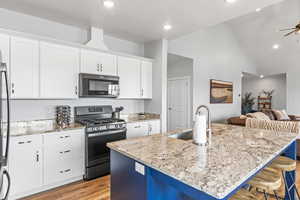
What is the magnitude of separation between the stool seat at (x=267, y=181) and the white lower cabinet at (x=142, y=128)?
7.43 ft

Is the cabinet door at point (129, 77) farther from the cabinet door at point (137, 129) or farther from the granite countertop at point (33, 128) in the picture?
the granite countertop at point (33, 128)

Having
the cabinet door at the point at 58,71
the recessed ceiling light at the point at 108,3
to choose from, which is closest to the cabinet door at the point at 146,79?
the cabinet door at the point at 58,71

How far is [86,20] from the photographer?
9.76 feet

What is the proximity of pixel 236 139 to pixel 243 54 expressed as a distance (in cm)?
666

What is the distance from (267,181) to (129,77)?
2.90 m

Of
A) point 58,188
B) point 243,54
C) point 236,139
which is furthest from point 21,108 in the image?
point 243,54

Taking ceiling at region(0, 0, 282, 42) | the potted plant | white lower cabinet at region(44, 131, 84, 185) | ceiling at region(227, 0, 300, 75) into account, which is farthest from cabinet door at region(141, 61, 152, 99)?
the potted plant

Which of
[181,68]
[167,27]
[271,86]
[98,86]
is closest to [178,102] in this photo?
[181,68]

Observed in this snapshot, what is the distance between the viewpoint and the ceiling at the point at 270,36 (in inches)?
236

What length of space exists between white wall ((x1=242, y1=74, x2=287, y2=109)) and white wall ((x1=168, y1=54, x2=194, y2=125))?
18.1 feet

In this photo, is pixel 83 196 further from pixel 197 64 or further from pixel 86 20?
pixel 197 64

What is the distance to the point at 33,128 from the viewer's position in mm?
2643

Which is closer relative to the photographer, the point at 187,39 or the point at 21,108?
the point at 21,108

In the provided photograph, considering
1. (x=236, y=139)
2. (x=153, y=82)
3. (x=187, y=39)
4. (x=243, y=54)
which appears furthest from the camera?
(x=243, y=54)
